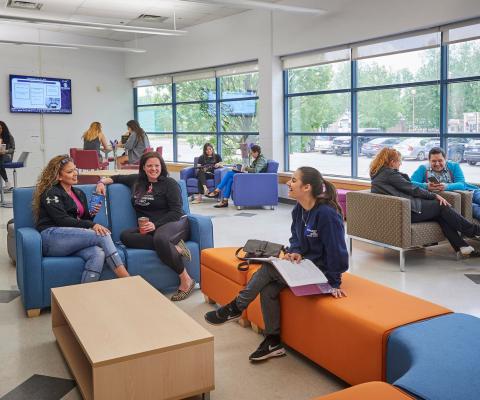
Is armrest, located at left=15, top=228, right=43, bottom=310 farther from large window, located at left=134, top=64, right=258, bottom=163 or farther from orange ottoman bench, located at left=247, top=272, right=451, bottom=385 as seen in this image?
large window, located at left=134, top=64, right=258, bottom=163

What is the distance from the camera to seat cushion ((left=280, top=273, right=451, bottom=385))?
7.89ft

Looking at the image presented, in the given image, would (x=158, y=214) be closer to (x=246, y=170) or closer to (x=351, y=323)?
(x=351, y=323)

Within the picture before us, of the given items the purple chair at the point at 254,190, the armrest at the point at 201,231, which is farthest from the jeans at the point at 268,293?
the purple chair at the point at 254,190

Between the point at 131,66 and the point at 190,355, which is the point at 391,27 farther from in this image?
the point at 131,66

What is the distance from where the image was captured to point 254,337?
329 centimetres

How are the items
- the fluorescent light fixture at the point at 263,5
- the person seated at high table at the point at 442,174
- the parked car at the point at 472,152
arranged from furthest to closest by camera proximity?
1. the fluorescent light fixture at the point at 263,5
2. the parked car at the point at 472,152
3. the person seated at high table at the point at 442,174

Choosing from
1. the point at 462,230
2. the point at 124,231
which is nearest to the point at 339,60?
the point at 462,230

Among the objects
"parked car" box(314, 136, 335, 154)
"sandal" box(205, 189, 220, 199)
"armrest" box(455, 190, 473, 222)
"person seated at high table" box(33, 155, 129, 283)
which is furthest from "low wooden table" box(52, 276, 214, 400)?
"sandal" box(205, 189, 220, 199)

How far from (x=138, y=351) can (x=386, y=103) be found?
20.4 ft

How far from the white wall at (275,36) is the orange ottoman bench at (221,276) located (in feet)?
14.4

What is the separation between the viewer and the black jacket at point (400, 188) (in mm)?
4926

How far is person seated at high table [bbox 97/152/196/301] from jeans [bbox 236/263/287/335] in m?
1.14

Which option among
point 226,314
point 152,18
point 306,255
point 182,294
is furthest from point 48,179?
point 152,18

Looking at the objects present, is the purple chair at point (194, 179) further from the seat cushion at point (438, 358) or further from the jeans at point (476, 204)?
the seat cushion at point (438, 358)
